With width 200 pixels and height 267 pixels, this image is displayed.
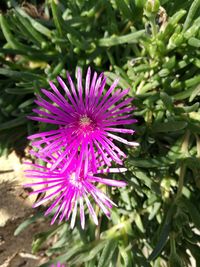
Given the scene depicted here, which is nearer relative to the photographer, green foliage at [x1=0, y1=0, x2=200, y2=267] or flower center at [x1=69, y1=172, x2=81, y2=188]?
flower center at [x1=69, y1=172, x2=81, y2=188]

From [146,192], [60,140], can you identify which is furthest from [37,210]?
[60,140]

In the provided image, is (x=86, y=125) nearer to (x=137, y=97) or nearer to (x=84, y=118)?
(x=84, y=118)

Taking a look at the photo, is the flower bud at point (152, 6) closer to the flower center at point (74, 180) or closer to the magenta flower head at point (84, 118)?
the magenta flower head at point (84, 118)

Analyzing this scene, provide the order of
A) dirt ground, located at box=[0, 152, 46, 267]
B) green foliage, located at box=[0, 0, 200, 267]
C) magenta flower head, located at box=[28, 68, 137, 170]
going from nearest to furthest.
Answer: magenta flower head, located at box=[28, 68, 137, 170] → green foliage, located at box=[0, 0, 200, 267] → dirt ground, located at box=[0, 152, 46, 267]

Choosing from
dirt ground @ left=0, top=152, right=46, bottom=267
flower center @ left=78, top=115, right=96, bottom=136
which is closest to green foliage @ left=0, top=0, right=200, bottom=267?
dirt ground @ left=0, top=152, right=46, bottom=267

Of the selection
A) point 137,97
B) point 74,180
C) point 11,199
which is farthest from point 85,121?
point 11,199

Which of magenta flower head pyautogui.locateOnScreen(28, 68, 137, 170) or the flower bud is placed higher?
the flower bud

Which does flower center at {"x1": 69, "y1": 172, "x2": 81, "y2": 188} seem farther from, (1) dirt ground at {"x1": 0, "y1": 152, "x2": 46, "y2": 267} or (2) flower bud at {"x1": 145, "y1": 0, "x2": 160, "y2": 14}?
(1) dirt ground at {"x1": 0, "y1": 152, "x2": 46, "y2": 267}

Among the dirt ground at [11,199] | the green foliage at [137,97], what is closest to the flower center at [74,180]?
the green foliage at [137,97]

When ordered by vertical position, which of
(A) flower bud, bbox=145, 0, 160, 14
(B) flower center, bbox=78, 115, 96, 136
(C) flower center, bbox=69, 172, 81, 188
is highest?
(A) flower bud, bbox=145, 0, 160, 14
